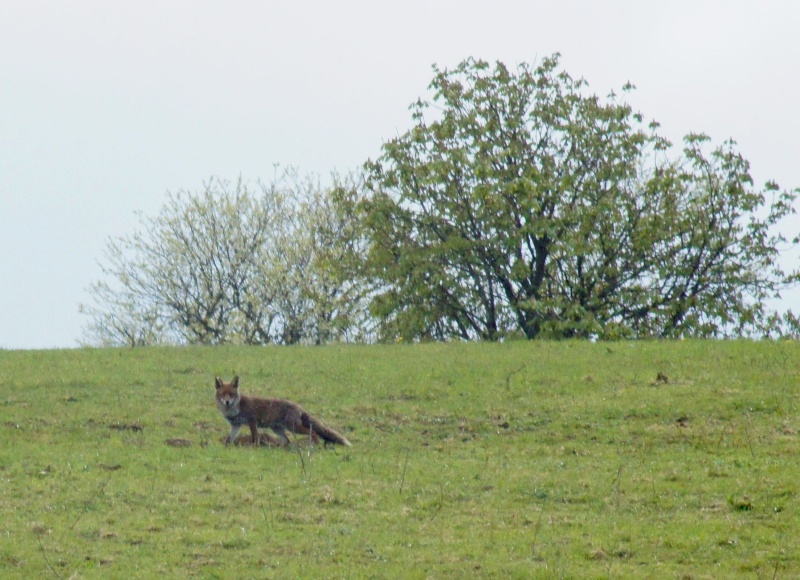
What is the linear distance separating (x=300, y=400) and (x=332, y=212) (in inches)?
1463

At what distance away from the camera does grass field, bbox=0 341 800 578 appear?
12.0 metres

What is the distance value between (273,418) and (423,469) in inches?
110

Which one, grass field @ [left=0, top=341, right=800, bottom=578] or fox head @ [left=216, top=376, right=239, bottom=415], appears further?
fox head @ [left=216, top=376, right=239, bottom=415]

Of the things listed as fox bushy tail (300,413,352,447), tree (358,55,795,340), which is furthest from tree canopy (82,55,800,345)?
fox bushy tail (300,413,352,447)

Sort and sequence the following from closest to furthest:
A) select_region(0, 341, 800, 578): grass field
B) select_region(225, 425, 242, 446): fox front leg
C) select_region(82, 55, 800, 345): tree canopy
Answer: select_region(0, 341, 800, 578): grass field < select_region(225, 425, 242, 446): fox front leg < select_region(82, 55, 800, 345): tree canopy

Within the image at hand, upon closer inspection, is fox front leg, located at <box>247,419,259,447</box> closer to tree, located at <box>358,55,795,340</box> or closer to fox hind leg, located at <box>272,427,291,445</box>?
fox hind leg, located at <box>272,427,291,445</box>

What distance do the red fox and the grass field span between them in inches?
10.8

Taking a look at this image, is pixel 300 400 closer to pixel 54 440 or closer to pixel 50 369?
pixel 54 440

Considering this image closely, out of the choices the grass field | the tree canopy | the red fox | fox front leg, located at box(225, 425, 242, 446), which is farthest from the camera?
the tree canopy

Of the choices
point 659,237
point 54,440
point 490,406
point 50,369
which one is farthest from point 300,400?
point 659,237

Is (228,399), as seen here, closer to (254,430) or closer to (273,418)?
(254,430)

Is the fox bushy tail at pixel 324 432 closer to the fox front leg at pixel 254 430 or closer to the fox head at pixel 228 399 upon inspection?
the fox front leg at pixel 254 430

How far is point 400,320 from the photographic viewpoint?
38969 mm

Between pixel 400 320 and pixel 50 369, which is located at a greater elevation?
pixel 400 320
